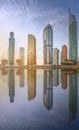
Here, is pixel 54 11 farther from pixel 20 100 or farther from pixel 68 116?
pixel 68 116

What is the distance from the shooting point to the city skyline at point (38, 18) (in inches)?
201

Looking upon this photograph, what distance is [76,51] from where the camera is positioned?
208 inches

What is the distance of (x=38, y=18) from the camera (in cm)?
532

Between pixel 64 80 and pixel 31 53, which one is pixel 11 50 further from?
pixel 64 80

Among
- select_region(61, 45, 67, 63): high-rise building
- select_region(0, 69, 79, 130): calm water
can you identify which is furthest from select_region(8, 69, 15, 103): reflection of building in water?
select_region(61, 45, 67, 63): high-rise building

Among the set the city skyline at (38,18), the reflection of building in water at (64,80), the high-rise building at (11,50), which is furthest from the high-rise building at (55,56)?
the high-rise building at (11,50)

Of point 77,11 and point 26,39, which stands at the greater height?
point 77,11

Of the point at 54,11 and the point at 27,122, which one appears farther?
the point at 54,11

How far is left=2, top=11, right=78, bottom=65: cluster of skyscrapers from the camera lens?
5.27 m

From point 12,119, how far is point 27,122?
161 mm

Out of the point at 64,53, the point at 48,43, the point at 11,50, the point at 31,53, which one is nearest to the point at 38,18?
the point at 48,43

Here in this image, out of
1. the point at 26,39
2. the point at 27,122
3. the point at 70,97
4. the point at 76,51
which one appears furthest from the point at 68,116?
the point at 26,39

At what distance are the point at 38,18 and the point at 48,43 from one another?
58cm

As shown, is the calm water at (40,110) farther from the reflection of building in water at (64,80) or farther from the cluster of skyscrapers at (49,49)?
the cluster of skyscrapers at (49,49)
